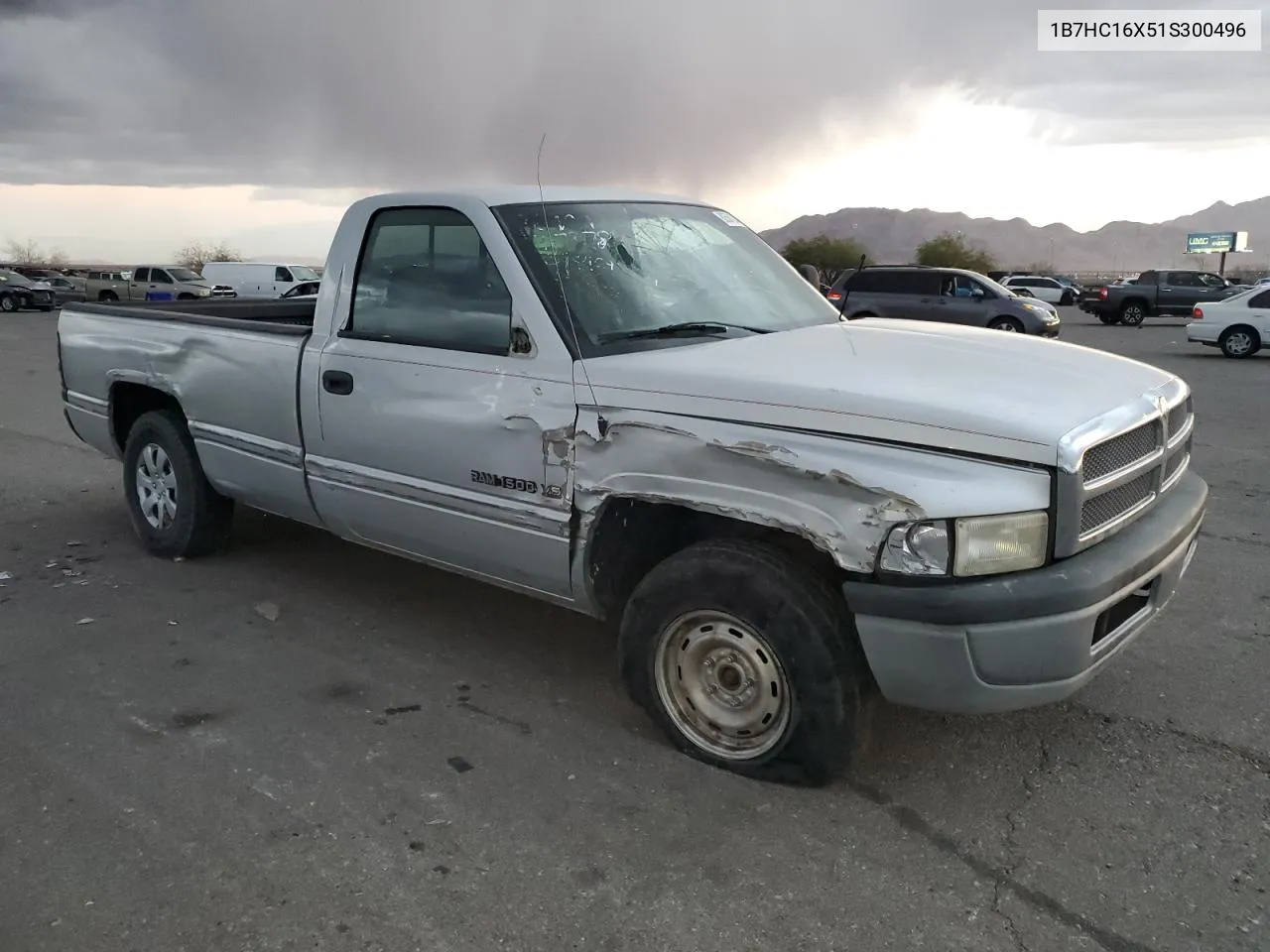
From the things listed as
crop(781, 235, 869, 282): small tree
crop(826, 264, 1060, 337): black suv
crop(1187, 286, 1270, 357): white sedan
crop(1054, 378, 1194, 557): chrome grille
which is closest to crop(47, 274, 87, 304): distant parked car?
crop(826, 264, 1060, 337): black suv

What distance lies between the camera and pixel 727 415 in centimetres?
319

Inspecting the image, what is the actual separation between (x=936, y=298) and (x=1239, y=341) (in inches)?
219

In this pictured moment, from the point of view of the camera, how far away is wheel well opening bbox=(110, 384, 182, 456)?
587 cm

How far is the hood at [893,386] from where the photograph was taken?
290 cm

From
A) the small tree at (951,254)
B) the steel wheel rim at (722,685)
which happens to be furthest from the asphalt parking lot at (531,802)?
the small tree at (951,254)

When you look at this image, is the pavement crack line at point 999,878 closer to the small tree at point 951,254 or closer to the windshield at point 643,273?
the windshield at point 643,273

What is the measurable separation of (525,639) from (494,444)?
121 cm

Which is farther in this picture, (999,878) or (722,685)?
(722,685)

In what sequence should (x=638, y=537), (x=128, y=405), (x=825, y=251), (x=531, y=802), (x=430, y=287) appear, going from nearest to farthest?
(x=531, y=802) < (x=638, y=537) < (x=430, y=287) < (x=128, y=405) < (x=825, y=251)

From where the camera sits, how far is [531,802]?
10.8ft

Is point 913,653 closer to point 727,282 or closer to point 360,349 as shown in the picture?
point 727,282

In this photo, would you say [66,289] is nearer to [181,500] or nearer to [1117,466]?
[181,500]

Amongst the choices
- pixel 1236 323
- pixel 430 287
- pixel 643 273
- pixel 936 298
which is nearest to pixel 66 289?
pixel 936 298

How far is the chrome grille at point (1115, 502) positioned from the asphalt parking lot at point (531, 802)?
0.91m
